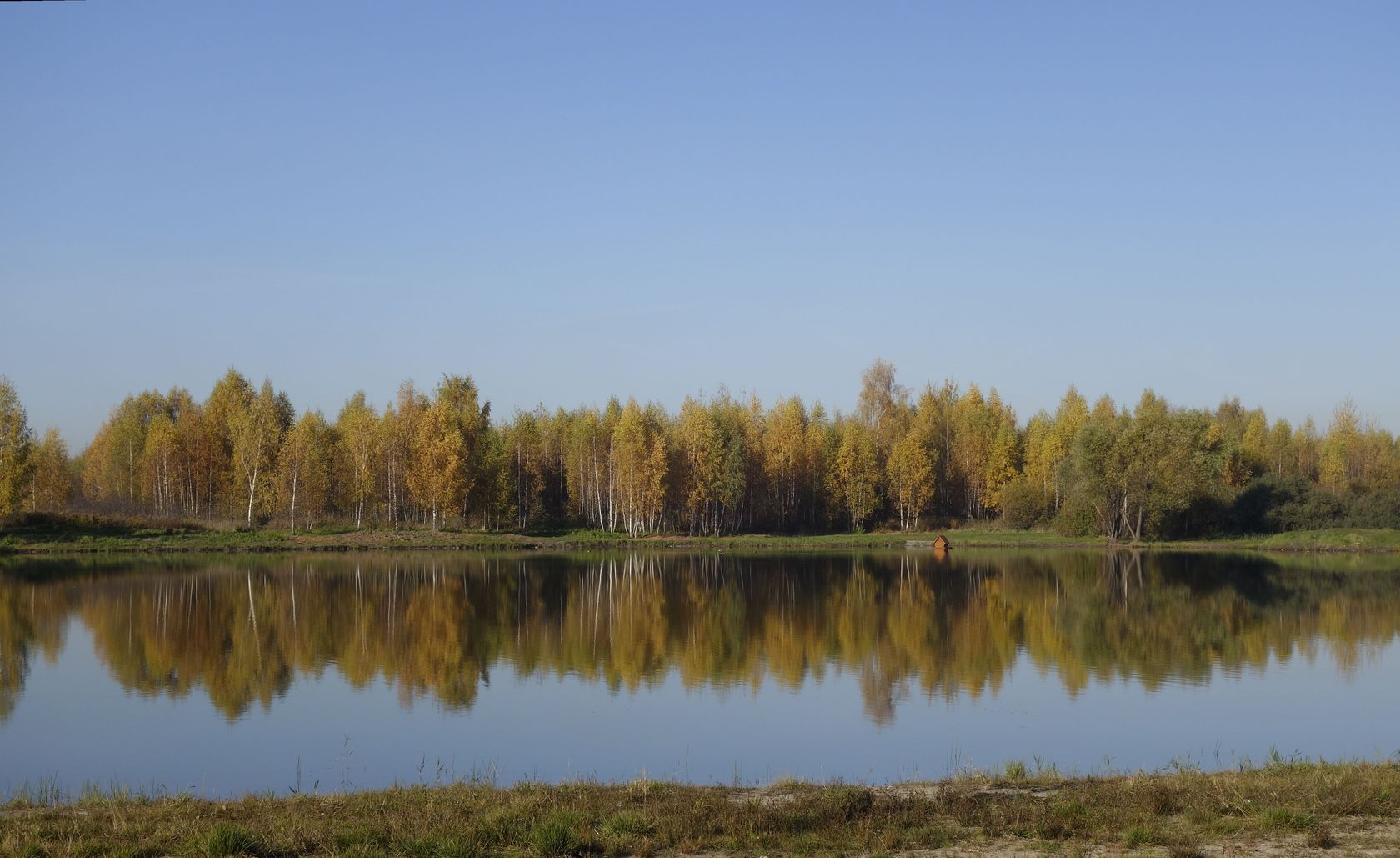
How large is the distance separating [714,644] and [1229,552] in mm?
47111

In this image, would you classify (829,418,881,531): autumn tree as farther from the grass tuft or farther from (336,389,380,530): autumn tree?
the grass tuft

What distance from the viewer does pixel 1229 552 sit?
64.1m

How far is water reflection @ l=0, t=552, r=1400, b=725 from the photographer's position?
23.1m

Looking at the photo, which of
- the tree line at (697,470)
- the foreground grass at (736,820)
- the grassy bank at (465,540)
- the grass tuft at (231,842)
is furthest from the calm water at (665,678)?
the tree line at (697,470)

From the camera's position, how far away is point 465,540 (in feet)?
220

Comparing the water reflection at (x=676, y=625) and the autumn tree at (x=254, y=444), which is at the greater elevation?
the autumn tree at (x=254, y=444)

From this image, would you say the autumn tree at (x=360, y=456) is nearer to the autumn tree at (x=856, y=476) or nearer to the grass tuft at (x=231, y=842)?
the autumn tree at (x=856, y=476)

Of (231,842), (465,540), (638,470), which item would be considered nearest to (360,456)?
(465,540)

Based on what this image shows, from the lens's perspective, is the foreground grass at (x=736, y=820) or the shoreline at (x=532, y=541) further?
the shoreline at (x=532, y=541)

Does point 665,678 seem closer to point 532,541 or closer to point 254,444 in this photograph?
point 532,541

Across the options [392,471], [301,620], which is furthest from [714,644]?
[392,471]

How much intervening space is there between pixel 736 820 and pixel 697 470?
67.7 metres

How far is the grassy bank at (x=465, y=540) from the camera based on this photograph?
5975cm

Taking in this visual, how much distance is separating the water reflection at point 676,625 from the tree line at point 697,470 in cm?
1994
